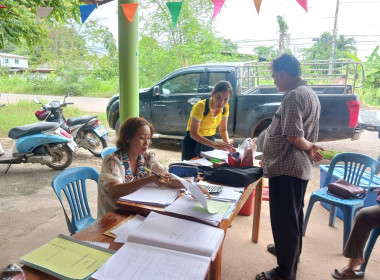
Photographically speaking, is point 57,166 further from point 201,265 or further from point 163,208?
point 201,265

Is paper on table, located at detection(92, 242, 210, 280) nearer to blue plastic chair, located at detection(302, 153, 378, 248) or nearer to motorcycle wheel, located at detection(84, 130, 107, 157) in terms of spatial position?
blue plastic chair, located at detection(302, 153, 378, 248)

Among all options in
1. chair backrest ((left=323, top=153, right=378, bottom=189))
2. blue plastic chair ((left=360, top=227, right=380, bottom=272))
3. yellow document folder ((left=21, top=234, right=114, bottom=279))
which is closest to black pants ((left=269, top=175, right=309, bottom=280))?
blue plastic chair ((left=360, top=227, right=380, bottom=272))

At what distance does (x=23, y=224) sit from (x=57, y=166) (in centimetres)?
182

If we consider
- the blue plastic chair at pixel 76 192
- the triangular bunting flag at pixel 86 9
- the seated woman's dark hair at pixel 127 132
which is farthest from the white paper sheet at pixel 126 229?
the triangular bunting flag at pixel 86 9

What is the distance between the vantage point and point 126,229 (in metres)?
1.33

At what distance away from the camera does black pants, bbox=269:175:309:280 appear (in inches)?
77.2

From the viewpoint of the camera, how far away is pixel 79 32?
54.1 ft

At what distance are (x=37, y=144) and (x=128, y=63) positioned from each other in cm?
215

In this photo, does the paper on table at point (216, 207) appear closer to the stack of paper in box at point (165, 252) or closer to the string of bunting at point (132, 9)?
the stack of paper in box at point (165, 252)

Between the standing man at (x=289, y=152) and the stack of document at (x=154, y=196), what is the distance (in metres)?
0.70

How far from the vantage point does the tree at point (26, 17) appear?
3.10m

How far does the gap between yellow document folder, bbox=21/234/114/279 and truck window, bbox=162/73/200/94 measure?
4.60m

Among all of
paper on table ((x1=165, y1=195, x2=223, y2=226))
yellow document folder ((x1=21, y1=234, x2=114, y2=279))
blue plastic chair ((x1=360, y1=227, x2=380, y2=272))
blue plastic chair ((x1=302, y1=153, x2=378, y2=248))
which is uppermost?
paper on table ((x1=165, y1=195, x2=223, y2=226))

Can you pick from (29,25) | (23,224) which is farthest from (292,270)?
(29,25)
